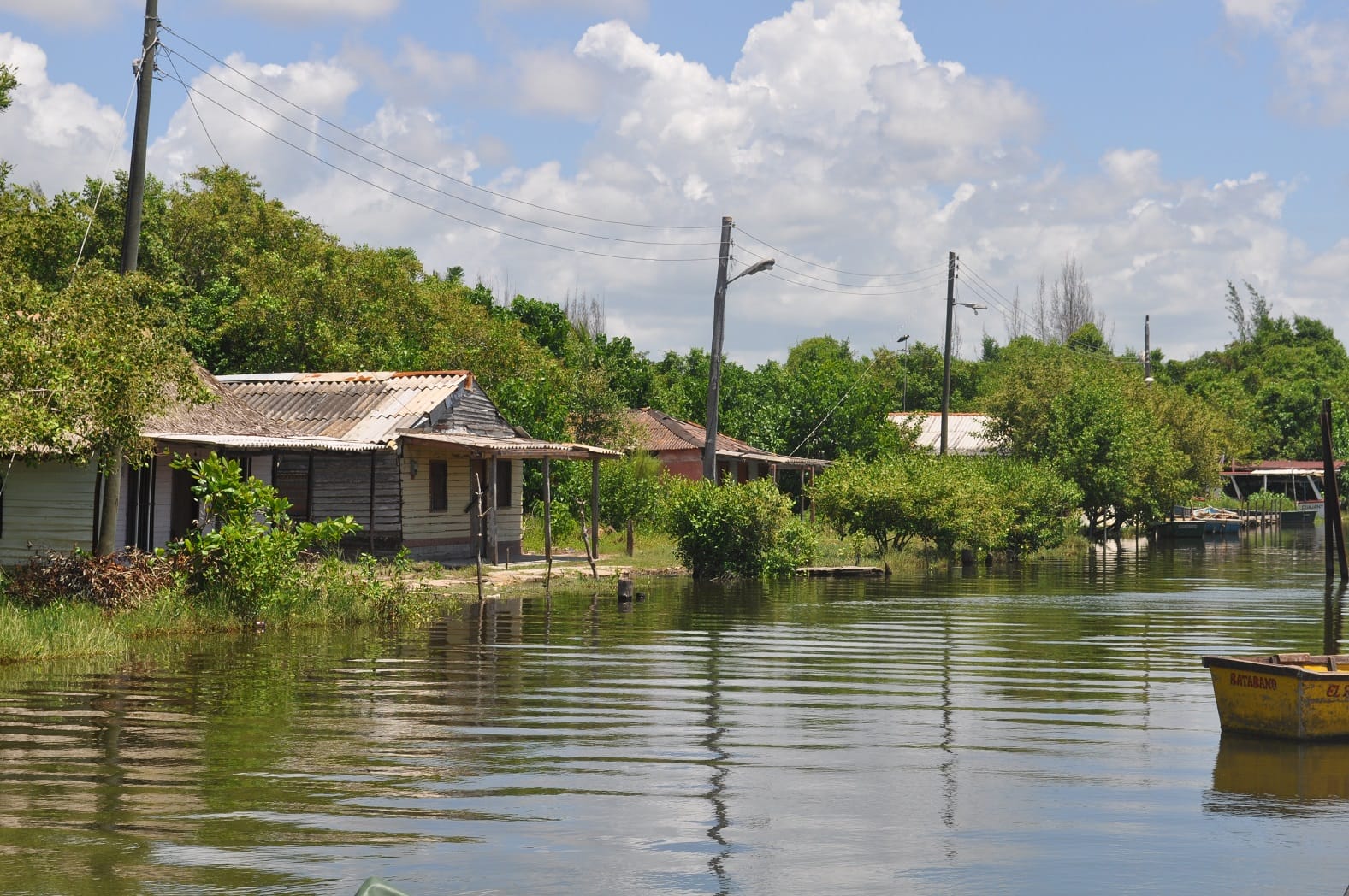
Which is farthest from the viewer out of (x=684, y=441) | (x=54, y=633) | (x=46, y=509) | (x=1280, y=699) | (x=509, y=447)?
(x=684, y=441)

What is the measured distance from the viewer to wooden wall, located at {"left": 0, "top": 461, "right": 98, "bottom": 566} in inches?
963

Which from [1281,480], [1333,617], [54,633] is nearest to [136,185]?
[54,633]

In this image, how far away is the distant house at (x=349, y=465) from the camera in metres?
24.8

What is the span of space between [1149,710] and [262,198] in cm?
4173

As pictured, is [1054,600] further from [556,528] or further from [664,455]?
[664,455]

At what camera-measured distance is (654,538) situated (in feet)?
145

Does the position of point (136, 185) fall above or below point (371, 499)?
above

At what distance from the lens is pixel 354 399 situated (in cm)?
3425

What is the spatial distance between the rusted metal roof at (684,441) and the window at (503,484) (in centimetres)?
1161

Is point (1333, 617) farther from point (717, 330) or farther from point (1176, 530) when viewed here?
point (1176, 530)

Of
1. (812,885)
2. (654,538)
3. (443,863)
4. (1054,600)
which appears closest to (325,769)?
(443,863)

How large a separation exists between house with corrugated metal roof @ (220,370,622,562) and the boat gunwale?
19579 millimetres

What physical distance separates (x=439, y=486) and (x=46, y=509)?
11.7 m

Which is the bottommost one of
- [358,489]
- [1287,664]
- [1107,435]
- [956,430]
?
[1287,664]
